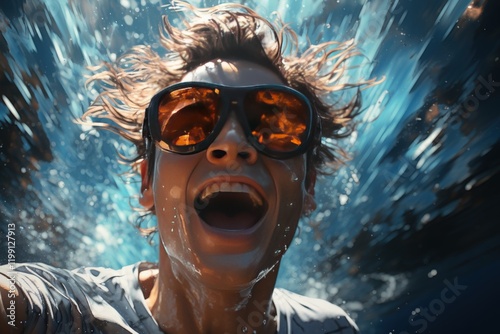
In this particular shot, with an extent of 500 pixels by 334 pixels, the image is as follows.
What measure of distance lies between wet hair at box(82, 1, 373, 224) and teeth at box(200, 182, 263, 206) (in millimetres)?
497

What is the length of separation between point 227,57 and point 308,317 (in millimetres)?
1454

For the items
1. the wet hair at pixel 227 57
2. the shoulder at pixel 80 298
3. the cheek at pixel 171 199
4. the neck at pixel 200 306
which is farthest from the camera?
the wet hair at pixel 227 57

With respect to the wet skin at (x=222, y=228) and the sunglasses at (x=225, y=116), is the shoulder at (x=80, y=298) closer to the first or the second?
the wet skin at (x=222, y=228)

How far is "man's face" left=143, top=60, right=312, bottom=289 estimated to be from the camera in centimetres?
189

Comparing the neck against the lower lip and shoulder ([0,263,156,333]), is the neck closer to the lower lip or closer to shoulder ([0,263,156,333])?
shoulder ([0,263,156,333])

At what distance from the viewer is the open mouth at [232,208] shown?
200 cm

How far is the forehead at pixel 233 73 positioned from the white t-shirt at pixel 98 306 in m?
1.02

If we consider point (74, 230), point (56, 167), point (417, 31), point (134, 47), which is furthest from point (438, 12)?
point (74, 230)

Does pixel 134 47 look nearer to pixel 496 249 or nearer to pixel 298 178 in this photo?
pixel 298 178

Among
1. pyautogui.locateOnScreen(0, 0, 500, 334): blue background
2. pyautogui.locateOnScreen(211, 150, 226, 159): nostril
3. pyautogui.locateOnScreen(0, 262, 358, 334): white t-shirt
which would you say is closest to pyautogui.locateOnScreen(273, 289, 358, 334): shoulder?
pyautogui.locateOnScreen(0, 262, 358, 334): white t-shirt

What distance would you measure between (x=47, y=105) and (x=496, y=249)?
4836mm

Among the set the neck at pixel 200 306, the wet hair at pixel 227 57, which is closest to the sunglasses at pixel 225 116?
the wet hair at pixel 227 57

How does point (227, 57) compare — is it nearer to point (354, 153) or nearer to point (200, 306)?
point (200, 306)

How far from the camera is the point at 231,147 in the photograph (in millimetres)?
1914
